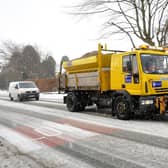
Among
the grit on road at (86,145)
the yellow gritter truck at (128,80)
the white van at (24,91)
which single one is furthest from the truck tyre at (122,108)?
the white van at (24,91)

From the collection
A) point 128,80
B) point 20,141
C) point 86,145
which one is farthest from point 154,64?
point 20,141

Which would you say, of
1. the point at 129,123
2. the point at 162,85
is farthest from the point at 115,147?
the point at 162,85

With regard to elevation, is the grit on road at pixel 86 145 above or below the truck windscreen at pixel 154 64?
below

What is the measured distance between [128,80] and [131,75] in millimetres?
260

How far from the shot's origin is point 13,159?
5965mm

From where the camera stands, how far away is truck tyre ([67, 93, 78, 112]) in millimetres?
14139

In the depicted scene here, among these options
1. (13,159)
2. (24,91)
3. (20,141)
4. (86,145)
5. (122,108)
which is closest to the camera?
(13,159)

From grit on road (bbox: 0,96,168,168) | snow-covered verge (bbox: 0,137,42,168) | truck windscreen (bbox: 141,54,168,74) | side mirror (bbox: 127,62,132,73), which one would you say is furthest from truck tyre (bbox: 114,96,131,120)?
snow-covered verge (bbox: 0,137,42,168)

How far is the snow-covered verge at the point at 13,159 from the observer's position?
5.50 meters

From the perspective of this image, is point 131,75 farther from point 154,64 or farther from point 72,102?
point 72,102

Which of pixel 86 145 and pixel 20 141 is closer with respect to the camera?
pixel 86 145

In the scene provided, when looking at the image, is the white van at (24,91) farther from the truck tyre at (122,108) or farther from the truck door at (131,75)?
the truck door at (131,75)

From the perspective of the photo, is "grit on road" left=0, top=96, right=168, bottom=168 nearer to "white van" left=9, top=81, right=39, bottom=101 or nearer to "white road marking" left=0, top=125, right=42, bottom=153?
"white road marking" left=0, top=125, right=42, bottom=153

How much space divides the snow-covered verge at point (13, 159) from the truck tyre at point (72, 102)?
23.5 feet
